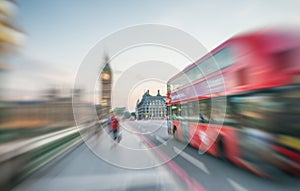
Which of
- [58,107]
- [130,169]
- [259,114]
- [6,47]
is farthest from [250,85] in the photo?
[58,107]

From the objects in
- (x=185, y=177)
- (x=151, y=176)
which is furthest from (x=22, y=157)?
(x=185, y=177)

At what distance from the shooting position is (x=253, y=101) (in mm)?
4070

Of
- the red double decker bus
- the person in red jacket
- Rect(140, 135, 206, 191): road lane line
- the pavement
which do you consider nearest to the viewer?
the red double decker bus

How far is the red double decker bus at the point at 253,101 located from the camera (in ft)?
11.1

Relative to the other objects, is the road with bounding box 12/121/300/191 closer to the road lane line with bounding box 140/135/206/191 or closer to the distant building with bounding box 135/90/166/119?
the road lane line with bounding box 140/135/206/191

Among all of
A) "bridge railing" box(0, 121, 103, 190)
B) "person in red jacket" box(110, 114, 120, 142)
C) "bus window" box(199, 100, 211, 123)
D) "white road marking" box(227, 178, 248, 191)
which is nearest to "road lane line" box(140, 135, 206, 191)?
"white road marking" box(227, 178, 248, 191)

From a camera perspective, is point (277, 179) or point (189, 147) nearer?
point (277, 179)

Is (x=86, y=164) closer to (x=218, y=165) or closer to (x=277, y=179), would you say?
(x=218, y=165)

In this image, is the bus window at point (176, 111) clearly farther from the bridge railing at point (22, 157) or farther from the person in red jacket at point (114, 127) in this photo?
A: the bridge railing at point (22, 157)

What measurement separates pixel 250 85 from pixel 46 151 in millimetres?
5362

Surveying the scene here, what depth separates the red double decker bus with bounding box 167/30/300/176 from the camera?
134 inches

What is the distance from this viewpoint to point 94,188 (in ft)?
12.0

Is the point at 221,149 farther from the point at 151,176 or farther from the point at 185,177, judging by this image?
the point at 151,176

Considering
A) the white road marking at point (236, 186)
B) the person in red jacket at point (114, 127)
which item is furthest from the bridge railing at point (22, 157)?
the white road marking at point (236, 186)
